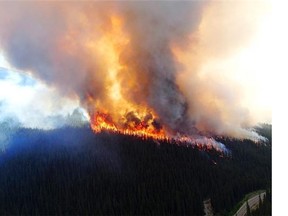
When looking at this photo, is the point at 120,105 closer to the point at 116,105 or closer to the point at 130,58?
the point at 116,105

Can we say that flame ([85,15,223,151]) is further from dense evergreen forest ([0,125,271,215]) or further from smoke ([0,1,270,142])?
dense evergreen forest ([0,125,271,215])

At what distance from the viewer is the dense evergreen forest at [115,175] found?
9422mm

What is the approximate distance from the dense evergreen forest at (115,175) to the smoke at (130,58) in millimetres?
744

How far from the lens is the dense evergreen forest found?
30.9ft

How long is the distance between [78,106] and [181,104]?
2.65m

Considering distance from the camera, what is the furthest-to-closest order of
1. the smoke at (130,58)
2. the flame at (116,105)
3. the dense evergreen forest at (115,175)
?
the flame at (116,105), the smoke at (130,58), the dense evergreen forest at (115,175)

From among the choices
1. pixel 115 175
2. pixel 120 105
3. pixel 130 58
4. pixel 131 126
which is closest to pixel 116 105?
pixel 120 105

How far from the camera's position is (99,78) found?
1059cm

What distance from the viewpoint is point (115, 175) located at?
31.9ft

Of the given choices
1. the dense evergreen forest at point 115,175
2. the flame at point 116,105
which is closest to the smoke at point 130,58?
the flame at point 116,105

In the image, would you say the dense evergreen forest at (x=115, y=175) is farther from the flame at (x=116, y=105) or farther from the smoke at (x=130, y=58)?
the smoke at (x=130, y=58)

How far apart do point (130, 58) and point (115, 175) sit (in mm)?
2720

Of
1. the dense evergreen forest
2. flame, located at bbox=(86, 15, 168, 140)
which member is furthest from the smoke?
the dense evergreen forest

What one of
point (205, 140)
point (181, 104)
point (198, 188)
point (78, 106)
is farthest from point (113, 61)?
point (198, 188)
